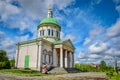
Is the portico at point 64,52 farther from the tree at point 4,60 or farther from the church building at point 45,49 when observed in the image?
the tree at point 4,60

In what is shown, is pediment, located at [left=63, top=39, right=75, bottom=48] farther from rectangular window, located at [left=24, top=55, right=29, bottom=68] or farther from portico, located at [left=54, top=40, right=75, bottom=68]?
rectangular window, located at [left=24, top=55, right=29, bottom=68]

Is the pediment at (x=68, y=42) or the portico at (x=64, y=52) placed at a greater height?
the pediment at (x=68, y=42)

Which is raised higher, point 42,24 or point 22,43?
point 42,24

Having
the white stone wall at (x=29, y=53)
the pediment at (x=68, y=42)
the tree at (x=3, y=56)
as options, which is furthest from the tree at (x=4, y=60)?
the pediment at (x=68, y=42)

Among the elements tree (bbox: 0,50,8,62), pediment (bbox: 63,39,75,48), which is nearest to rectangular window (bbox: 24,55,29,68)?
tree (bbox: 0,50,8,62)

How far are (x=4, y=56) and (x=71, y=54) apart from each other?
16.9m

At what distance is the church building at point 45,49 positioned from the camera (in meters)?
29.1

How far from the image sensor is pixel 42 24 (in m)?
36.2

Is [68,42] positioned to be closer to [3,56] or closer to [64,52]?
[64,52]

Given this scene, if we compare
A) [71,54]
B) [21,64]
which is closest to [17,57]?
[21,64]

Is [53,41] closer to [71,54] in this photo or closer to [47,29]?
[47,29]

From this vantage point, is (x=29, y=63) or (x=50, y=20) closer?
(x=29, y=63)

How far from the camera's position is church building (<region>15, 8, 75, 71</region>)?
29.1 metres

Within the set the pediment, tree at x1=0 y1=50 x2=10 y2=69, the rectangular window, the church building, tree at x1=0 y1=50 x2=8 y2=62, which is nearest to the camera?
the church building
